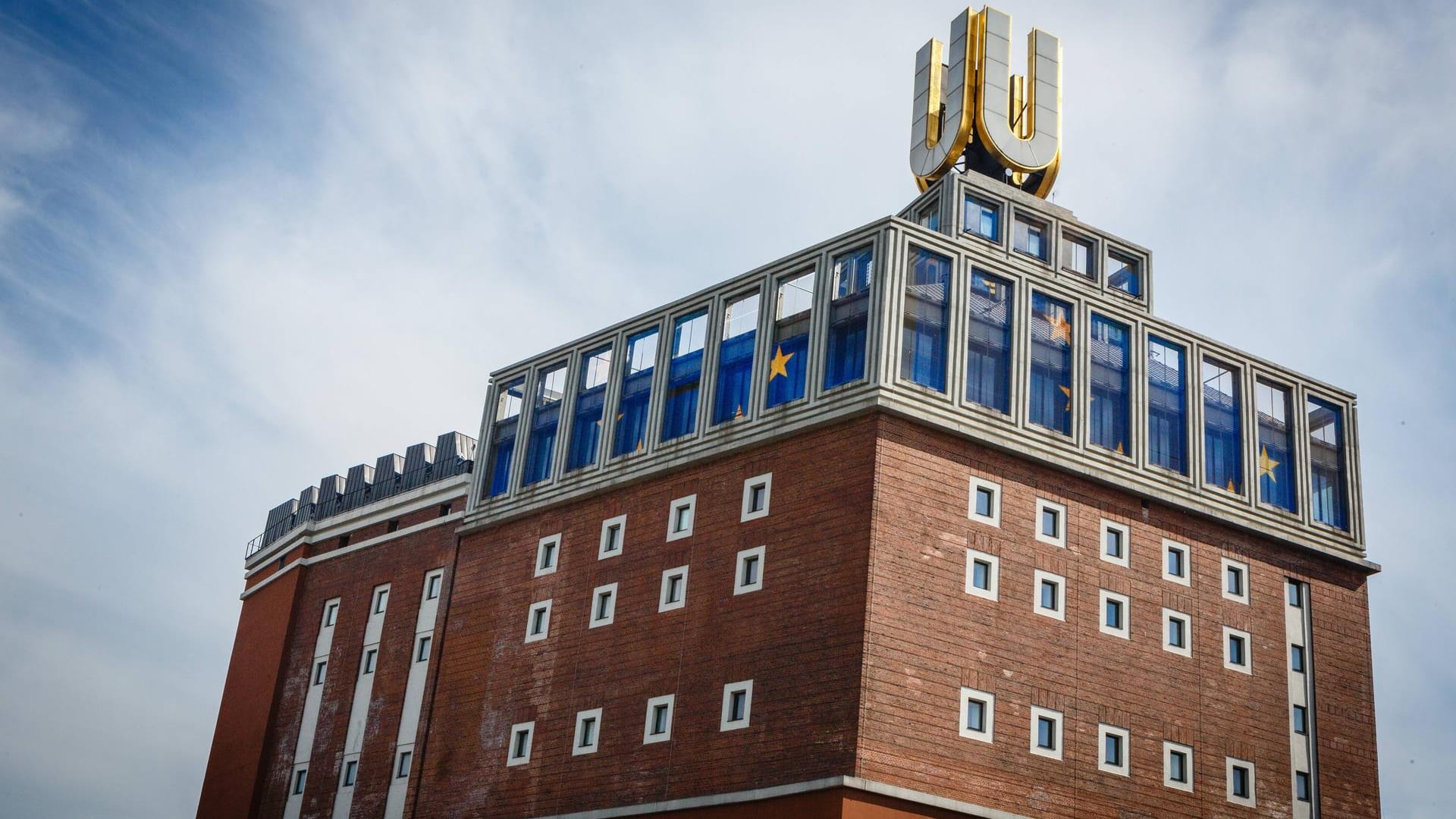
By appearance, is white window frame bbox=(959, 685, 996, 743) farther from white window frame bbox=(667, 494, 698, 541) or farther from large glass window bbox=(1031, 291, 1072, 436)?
white window frame bbox=(667, 494, 698, 541)

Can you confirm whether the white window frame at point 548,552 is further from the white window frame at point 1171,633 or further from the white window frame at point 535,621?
the white window frame at point 1171,633

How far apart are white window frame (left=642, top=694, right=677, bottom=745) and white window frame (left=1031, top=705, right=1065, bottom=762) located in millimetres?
11452

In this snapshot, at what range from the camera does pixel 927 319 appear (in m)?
54.7

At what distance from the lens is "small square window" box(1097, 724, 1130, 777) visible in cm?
5250

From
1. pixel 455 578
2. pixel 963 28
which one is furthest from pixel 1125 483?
pixel 455 578

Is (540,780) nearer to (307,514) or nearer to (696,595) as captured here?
(696,595)

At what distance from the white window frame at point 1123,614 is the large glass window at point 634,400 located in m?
17.0

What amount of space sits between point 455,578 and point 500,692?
6883 millimetres

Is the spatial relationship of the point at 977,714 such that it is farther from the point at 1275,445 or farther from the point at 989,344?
the point at 1275,445

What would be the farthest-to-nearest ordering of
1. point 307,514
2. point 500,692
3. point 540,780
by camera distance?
point 307,514 < point 500,692 < point 540,780

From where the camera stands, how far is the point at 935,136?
64750mm

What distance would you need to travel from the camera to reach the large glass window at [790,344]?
2199 inches

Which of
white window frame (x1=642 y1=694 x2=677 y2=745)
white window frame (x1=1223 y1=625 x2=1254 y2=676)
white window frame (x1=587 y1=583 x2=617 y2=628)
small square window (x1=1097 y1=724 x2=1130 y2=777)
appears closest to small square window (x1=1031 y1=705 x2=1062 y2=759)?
small square window (x1=1097 y1=724 x2=1130 y2=777)

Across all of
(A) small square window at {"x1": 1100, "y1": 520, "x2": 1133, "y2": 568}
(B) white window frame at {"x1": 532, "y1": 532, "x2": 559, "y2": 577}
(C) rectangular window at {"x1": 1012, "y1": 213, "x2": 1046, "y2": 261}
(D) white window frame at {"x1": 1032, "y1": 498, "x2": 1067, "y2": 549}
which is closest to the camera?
(D) white window frame at {"x1": 1032, "y1": 498, "x2": 1067, "y2": 549}
